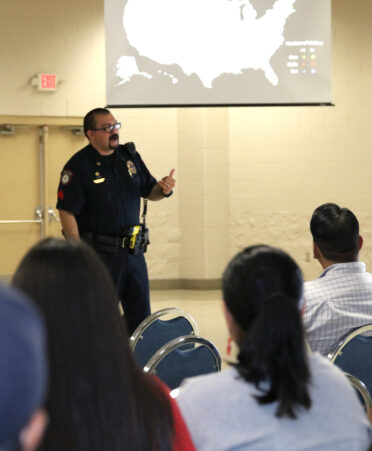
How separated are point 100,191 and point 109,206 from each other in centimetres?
10

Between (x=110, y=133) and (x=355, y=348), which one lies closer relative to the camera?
(x=355, y=348)

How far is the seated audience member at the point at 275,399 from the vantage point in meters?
1.21

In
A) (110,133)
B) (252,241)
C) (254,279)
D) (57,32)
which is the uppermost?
(57,32)

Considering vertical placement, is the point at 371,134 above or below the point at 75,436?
above

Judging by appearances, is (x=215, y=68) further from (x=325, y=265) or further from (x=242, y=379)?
(x=242, y=379)

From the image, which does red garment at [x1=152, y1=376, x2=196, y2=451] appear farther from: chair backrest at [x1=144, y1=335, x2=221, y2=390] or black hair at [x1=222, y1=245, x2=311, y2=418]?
chair backrest at [x1=144, y1=335, x2=221, y2=390]

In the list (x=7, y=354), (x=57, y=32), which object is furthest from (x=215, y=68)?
(x=7, y=354)

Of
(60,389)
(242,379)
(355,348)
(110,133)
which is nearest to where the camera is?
(60,389)

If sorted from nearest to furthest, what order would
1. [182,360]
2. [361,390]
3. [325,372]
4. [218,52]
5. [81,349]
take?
[81,349]
[325,372]
[361,390]
[182,360]
[218,52]

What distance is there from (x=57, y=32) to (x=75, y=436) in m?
7.42

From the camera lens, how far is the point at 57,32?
26.0 feet

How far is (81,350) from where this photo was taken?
967mm

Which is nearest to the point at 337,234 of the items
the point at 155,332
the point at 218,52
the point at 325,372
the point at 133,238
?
the point at 155,332

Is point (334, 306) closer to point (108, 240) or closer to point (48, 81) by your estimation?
point (108, 240)
